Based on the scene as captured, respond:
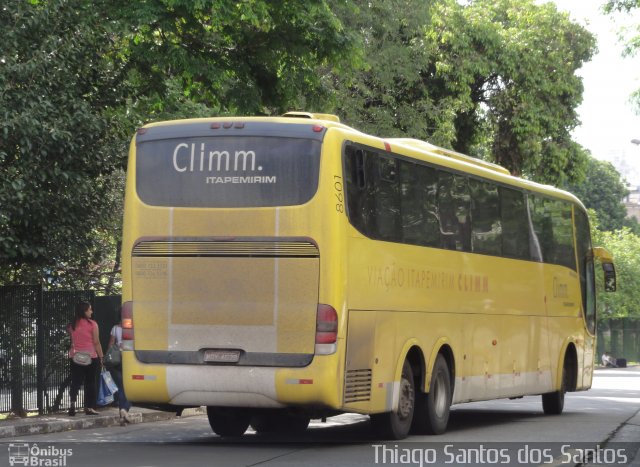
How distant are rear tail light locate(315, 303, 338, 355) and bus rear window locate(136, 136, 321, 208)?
1197 mm

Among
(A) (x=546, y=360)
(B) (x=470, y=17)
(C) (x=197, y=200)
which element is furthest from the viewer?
(B) (x=470, y=17)

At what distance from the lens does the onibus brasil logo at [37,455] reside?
1284 cm

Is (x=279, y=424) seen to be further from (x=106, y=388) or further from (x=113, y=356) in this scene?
(x=106, y=388)

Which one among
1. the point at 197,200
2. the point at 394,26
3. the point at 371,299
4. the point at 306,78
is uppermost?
the point at 394,26

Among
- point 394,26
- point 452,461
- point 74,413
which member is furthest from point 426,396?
point 394,26

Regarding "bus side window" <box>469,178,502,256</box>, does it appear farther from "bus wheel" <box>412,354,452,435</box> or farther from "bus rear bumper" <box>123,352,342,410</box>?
"bus rear bumper" <box>123,352,342,410</box>

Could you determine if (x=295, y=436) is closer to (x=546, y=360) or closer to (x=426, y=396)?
(x=426, y=396)

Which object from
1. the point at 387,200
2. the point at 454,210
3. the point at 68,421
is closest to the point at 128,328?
the point at 387,200

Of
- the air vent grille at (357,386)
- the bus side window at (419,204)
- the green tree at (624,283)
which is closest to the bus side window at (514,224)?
the bus side window at (419,204)

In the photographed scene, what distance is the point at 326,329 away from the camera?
1330 cm

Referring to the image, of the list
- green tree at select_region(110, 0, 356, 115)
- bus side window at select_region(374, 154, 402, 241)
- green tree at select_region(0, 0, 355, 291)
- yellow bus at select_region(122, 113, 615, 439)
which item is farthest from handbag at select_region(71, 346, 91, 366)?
bus side window at select_region(374, 154, 402, 241)

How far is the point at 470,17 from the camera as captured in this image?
38938mm

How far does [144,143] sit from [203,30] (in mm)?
8577

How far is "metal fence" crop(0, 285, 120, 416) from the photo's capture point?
19.7 meters
